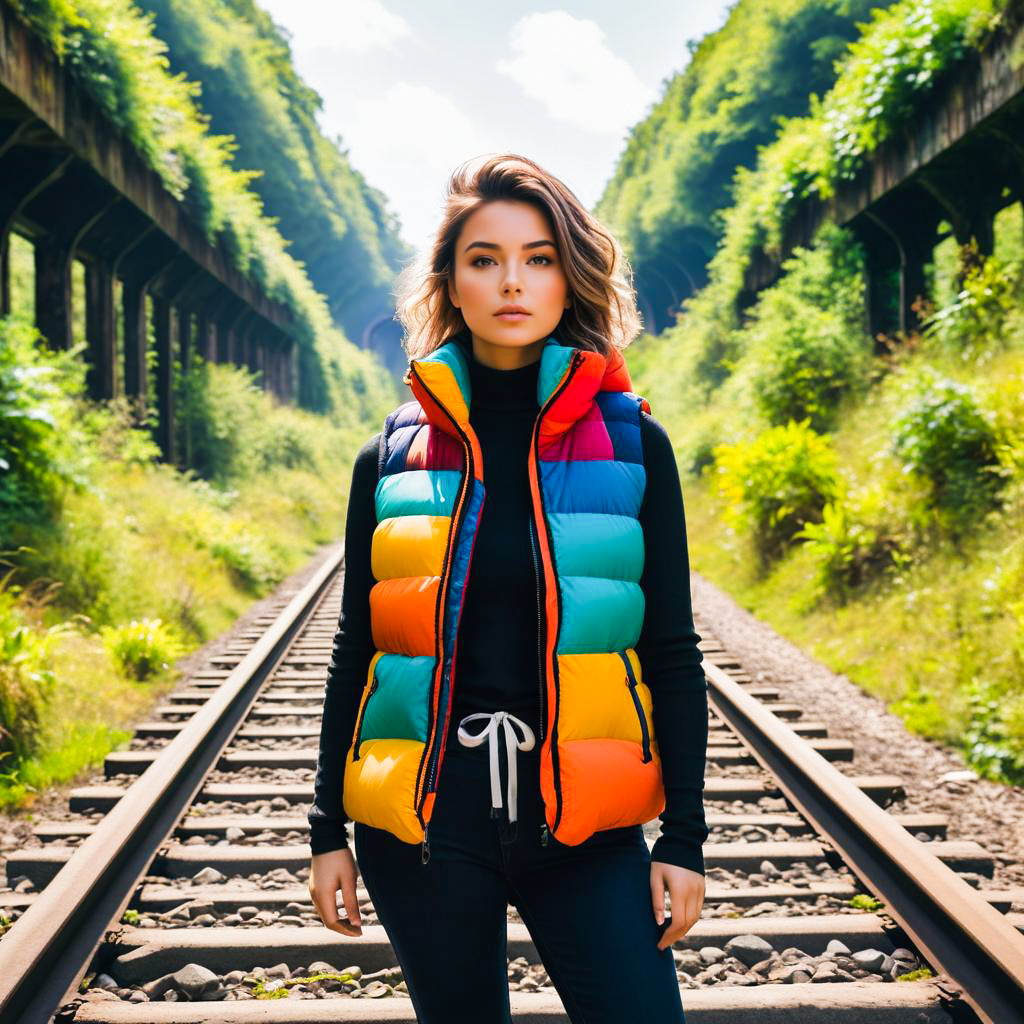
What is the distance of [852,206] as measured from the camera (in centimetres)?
1282

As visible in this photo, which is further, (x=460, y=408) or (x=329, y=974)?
(x=329, y=974)

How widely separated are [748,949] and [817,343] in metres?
11.3

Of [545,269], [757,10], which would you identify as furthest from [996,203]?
[757,10]

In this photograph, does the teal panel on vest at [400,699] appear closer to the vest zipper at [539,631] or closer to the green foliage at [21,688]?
the vest zipper at [539,631]

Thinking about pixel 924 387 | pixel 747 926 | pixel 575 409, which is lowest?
pixel 747 926

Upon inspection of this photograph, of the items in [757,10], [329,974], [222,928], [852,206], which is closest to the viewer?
[329,974]

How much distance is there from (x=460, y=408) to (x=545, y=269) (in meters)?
0.31

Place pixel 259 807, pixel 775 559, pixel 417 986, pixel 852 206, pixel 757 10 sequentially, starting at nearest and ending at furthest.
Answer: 1. pixel 417 986
2. pixel 259 807
3. pixel 775 559
4. pixel 852 206
5. pixel 757 10

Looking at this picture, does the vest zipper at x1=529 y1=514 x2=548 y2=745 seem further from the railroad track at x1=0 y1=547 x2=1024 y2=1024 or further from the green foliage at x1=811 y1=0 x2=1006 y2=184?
the green foliage at x1=811 y1=0 x2=1006 y2=184

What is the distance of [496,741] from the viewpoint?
1.67 metres

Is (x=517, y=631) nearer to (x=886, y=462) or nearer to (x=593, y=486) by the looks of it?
(x=593, y=486)

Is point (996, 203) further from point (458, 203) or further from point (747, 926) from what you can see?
point (458, 203)

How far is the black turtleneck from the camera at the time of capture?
174cm

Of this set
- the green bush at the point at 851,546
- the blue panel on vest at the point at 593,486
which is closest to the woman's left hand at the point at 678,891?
the blue panel on vest at the point at 593,486
